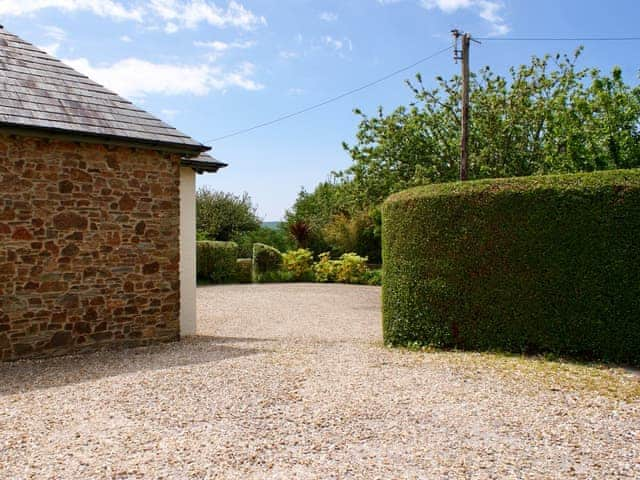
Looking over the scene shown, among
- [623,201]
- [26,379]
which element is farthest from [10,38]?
[623,201]

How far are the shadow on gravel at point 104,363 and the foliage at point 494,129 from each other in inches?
291

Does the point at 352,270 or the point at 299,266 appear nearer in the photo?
the point at 352,270

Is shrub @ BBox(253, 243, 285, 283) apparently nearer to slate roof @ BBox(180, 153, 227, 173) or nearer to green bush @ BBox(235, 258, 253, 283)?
green bush @ BBox(235, 258, 253, 283)

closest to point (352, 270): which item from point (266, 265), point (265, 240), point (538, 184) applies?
point (266, 265)

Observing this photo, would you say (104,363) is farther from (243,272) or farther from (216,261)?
(243,272)

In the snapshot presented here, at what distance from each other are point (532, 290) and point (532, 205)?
3.64ft

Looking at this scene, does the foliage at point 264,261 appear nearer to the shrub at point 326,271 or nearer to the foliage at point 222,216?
the shrub at point 326,271

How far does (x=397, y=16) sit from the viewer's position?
926 cm

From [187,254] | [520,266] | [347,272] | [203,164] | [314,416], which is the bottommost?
[314,416]

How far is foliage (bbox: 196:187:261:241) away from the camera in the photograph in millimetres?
26500

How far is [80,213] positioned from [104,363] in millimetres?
2135

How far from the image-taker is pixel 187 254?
352 inches

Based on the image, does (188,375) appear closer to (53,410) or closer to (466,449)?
(53,410)

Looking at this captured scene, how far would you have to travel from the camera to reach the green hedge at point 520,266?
20.8 feet
